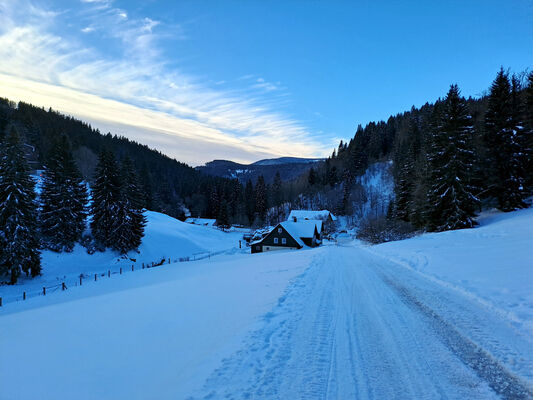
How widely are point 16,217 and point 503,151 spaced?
46.4m

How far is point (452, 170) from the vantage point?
84.4 ft

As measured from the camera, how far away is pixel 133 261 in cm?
3706

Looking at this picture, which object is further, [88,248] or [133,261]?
[133,261]

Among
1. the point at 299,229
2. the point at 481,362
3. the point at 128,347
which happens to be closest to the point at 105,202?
the point at 299,229

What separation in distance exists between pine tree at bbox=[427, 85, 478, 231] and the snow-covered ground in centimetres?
3675

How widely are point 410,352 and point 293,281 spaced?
652 centimetres

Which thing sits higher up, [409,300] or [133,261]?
[409,300]

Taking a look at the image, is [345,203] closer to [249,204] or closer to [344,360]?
[249,204]

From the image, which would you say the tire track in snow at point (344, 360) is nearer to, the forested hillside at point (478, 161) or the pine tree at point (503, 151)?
the forested hillside at point (478, 161)

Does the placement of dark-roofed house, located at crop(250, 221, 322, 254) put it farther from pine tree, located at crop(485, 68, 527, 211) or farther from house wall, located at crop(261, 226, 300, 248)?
pine tree, located at crop(485, 68, 527, 211)

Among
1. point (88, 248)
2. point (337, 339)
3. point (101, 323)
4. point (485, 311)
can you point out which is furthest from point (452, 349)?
point (88, 248)

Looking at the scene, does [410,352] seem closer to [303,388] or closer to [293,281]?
[303,388]

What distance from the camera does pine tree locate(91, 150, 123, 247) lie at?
36.1m

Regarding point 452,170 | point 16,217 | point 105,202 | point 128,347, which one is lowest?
point 128,347
